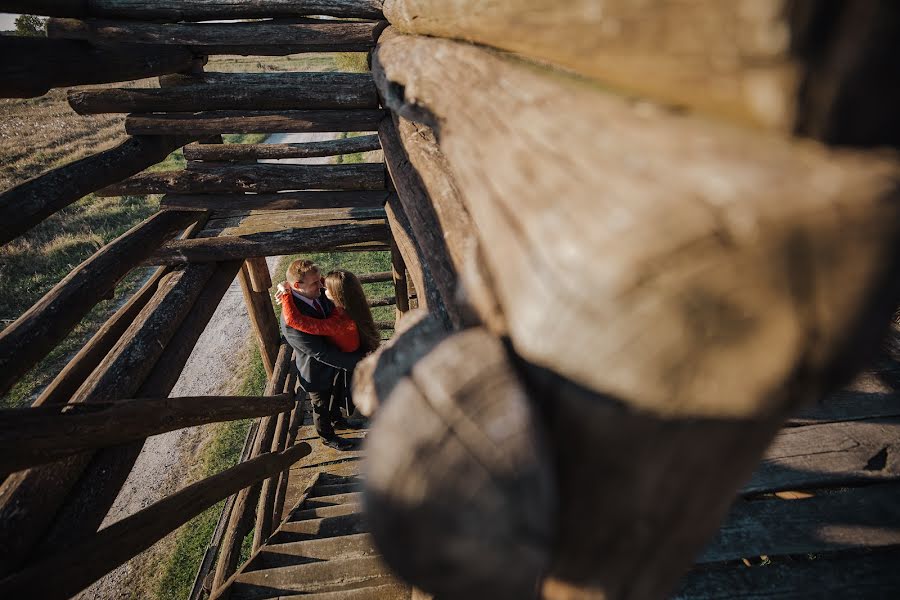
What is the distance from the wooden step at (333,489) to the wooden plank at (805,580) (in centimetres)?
309

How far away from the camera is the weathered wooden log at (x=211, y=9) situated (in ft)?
8.50

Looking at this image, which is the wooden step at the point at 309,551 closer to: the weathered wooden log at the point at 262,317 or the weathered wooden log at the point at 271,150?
the weathered wooden log at the point at 271,150

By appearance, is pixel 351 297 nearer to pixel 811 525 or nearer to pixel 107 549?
pixel 107 549

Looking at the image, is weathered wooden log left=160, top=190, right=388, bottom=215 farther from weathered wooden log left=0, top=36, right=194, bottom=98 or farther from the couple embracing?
weathered wooden log left=0, top=36, right=194, bottom=98

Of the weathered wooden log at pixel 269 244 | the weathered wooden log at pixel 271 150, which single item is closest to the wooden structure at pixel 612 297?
the weathered wooden log at pixel 269 244

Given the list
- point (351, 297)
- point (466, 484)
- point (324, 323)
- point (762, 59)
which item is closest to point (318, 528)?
point (324, 323)

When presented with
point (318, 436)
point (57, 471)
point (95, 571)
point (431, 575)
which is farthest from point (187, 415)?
point (318, 436)

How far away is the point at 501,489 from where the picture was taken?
1.75 ft

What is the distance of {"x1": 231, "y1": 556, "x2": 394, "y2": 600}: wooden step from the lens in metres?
2.35

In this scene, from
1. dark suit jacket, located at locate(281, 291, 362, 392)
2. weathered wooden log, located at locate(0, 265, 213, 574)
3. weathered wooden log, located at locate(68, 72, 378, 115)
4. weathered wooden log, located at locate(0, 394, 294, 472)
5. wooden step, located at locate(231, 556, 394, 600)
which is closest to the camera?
weathered wooden log, located at locate(0, 394, 294, 472)

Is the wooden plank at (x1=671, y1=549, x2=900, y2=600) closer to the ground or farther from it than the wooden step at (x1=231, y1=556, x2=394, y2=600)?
farther from it

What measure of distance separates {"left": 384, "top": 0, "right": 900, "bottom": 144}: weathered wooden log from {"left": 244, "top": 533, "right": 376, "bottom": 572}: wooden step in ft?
9.70

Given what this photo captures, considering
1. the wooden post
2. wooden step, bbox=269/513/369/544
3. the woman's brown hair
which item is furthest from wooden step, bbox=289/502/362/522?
the wooden post

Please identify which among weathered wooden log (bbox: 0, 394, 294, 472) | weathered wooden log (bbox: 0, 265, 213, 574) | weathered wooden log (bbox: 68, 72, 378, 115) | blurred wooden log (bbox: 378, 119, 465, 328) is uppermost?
weathered wooden log (bbox: 68, 72, 378, 115)
